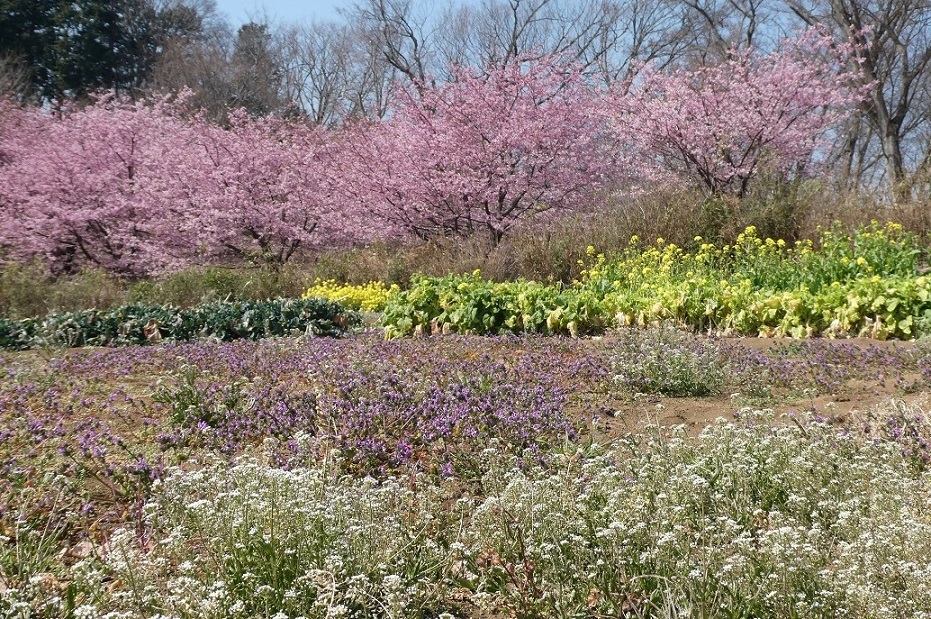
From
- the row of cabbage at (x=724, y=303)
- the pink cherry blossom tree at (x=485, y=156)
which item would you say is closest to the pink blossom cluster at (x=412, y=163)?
the pink cherry blossom tree at (x=485, y=156)

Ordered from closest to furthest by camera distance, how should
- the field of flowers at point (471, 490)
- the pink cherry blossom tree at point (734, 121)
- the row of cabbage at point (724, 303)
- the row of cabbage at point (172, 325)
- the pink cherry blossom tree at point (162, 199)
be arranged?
1. the field of flowers at point (471, 490)
2. the row of cabbage at point (724, 303)
3. the row of cabbage at point (172, 325)
4. the pink cherry blossom tree at point (734, 121)
5. the pink cherry blossom tree at point (162, 199)

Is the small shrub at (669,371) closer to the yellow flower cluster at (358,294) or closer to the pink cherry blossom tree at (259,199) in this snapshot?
the yellow flower cluster at (358,294)

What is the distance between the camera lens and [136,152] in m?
20.5

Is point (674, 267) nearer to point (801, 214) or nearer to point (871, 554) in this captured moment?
point (801, 214)

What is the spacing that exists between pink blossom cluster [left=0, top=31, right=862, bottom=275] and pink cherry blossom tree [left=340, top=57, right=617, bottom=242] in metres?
0.04

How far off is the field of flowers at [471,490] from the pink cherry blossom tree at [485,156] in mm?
10323

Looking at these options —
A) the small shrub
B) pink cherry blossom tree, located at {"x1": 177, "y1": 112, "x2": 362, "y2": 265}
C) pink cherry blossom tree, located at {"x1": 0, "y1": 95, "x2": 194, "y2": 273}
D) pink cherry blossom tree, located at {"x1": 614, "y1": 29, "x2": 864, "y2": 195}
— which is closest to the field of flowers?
the small shrub

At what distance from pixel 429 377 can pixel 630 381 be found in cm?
151

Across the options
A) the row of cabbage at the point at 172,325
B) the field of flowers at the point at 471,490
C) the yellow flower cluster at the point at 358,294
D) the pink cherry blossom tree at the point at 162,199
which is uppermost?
the pink cherry blossom tree at the point at 162,199

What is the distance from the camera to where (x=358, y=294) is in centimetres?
1285

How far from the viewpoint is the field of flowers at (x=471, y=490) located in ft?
7.45

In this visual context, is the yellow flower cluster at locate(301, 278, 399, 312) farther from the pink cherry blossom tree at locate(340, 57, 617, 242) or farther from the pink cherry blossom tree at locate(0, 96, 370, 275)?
the pink cherry blossom tree at locate(0, 96, 370, 275)

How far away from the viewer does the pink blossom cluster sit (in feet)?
52.8

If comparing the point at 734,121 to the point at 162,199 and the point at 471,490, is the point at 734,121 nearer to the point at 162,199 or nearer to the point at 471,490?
the point at 162,199
